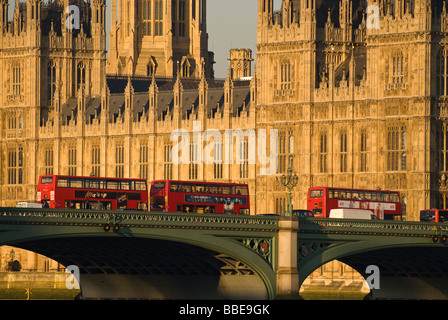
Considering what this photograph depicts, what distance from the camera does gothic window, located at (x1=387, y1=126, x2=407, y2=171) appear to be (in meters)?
154

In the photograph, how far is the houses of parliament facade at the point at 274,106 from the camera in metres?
154

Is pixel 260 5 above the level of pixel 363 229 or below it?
above

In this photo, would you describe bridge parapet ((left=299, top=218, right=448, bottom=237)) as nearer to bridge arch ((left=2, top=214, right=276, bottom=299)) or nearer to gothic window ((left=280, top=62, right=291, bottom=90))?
bridge arch ((left=2, top=214, right=276, bottom=299))

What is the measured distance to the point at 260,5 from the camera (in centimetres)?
16312

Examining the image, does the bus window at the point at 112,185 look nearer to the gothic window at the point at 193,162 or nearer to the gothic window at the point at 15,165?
the gothic window at the point at 193,162

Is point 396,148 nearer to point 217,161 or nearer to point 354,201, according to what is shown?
point 354,201

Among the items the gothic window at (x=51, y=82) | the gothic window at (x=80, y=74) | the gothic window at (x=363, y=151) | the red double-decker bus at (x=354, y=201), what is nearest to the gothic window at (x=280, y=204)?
the gothic window at (x=363, y=151)

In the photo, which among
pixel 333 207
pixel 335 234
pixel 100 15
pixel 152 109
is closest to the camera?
pixel 335 234

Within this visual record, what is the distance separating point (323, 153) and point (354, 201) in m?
15.6

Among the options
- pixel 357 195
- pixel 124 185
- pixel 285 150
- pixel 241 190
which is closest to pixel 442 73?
pixel 357 195

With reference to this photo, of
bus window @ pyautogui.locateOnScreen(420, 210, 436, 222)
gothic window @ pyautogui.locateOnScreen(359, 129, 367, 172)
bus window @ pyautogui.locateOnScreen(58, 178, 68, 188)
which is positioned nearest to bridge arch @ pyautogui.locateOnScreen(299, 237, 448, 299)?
bus window @ pyautogui.locateOnScreen(420, 210, 436, 222)
